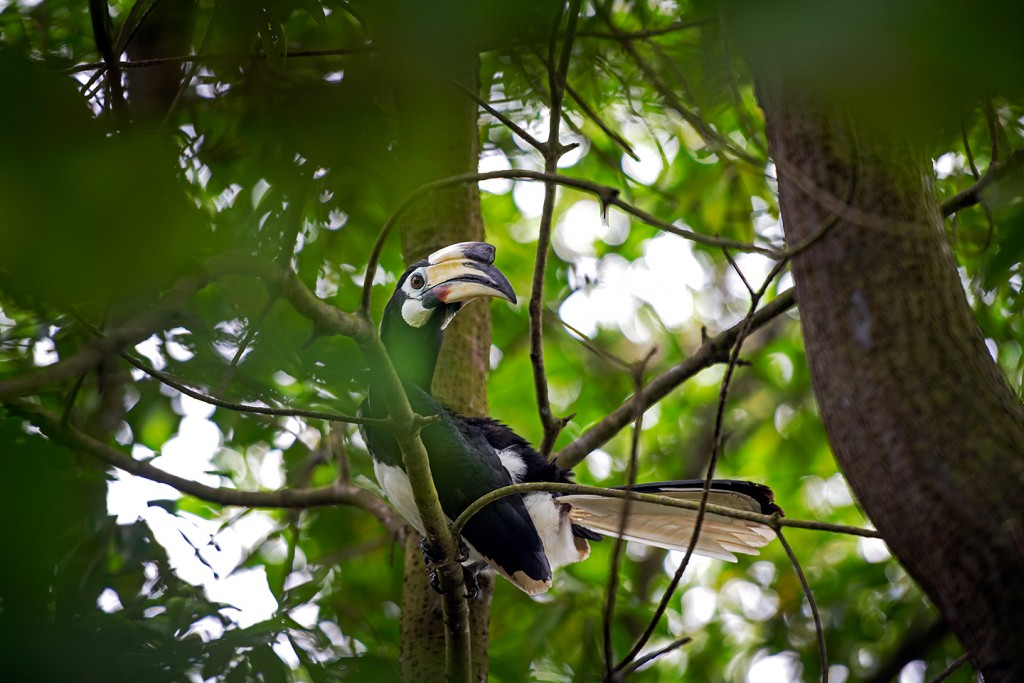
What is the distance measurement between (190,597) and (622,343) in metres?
4.10

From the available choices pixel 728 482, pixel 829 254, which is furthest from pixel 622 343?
pixel 829 254

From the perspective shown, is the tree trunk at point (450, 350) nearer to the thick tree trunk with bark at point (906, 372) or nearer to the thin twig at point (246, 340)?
the thin twig at point (246, 340)

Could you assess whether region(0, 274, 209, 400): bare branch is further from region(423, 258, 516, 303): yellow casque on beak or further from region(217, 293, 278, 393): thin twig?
region(423, 258, 516, 303): yellow casque on beak

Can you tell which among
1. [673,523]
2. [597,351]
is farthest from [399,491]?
[673,523]

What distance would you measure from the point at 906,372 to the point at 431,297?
1691mm

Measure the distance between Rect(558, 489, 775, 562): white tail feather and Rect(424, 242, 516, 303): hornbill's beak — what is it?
769 mm

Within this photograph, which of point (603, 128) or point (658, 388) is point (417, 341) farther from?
point (603, 128)

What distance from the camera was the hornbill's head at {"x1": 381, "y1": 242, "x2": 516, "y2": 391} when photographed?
108 inches

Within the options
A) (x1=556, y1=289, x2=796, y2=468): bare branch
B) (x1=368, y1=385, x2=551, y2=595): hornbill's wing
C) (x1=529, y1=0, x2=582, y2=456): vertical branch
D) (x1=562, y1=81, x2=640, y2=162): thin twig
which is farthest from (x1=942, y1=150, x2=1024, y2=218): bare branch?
(x1=368, y1=385, x2=551, y2=595): hornbill's wing

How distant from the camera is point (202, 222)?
3.04ft

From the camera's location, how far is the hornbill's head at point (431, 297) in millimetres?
2742

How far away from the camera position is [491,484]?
2.77 meters

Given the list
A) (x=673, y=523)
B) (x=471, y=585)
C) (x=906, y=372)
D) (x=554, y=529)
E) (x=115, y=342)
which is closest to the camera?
(x=906, y=372)

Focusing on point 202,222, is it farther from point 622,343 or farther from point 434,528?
point 622,343
